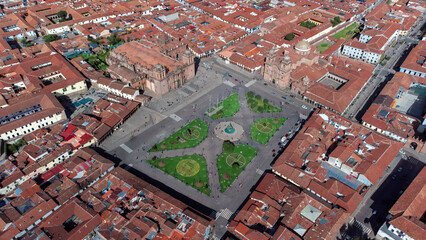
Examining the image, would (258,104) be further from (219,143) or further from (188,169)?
(188,169)

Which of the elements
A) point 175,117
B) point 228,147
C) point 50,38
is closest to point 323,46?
point 175,117

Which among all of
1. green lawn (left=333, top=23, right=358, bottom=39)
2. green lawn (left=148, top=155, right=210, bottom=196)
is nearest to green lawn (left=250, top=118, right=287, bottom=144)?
green lawn (left=148, top=155, right=210, bottom=196)

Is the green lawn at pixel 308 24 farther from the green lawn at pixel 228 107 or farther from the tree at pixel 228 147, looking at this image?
the tree at pixel 228 147

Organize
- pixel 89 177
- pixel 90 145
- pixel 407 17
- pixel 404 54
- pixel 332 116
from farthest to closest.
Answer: pixel 407 17, pixel 404 54, pixel 332 116, pixel 90 145, pixel 89 177

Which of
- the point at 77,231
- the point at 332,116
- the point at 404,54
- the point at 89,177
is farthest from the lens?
the point at 404,54

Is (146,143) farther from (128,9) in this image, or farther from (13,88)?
(128,9)

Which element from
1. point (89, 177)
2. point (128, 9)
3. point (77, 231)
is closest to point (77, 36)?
point (128, 9)

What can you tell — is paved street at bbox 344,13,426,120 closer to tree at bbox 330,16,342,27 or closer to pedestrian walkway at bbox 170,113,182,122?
tree at bbox 330,16,342,27
